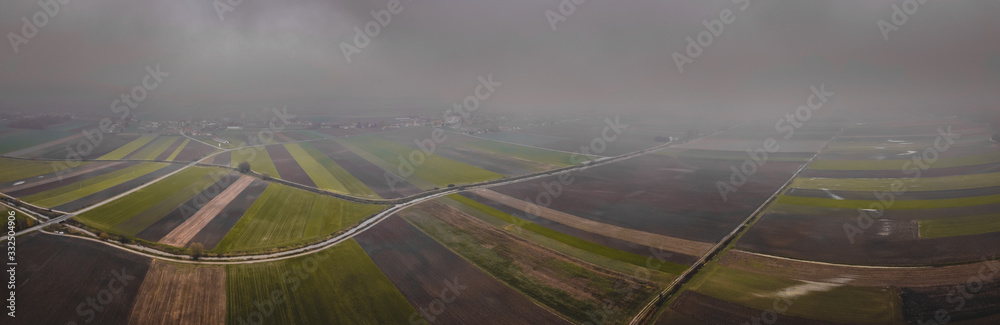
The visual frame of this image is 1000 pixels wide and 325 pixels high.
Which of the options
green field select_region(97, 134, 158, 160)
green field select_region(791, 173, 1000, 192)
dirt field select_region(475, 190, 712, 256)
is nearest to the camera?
dirt field select_region(475, 190, 712, 256)

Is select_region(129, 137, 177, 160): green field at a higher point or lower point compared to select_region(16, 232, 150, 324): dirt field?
higher

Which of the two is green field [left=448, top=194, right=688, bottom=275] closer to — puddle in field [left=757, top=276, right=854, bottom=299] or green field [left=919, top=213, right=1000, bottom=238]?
puddle in field [left=757, top=276, right=854, bottom=299]

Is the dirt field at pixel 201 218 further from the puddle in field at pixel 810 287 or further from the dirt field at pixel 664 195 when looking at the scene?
the puddle in field at pixel 810 287

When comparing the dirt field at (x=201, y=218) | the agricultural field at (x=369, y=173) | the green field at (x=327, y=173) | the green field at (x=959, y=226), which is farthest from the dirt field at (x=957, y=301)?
the dirt field at (x=201, y=218)

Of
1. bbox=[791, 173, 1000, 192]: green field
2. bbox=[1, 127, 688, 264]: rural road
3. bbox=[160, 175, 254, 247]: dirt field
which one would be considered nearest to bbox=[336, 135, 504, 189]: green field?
bbox=[1, 127, 688, 264]: rural road

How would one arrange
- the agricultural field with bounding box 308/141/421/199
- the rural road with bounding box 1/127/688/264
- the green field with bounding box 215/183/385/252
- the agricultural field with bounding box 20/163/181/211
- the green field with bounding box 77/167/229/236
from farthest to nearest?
1. the agricultural field with bounding box 308/141/421/199
2. the agricultural field with bounding box 20/163/181/211
3. the green field with bounding box 77/167/229/236
4. the green field with bounding box 215/183/385/252
5. the rural road with bounding box 1/127/688/264

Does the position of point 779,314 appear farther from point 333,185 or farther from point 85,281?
point 333,185
